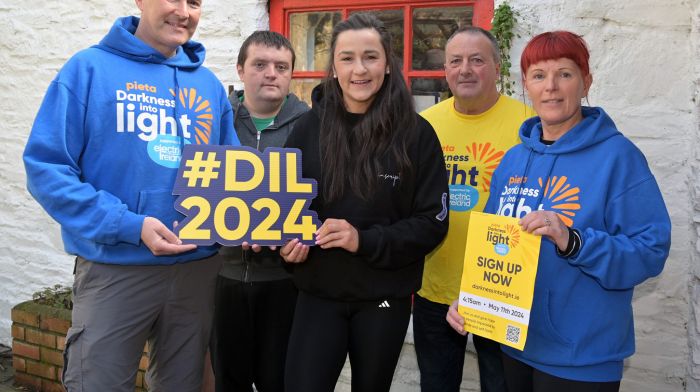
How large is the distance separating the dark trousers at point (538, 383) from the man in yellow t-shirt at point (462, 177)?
1.35ft

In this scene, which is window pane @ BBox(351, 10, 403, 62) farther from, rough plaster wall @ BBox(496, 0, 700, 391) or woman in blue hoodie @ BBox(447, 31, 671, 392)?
woman in blue hoodie @ BBox(447, 31, 671, 392)

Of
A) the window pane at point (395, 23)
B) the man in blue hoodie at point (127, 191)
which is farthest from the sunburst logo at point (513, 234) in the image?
the window pane at point (395, 23)

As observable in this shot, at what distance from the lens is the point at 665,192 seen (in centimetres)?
280

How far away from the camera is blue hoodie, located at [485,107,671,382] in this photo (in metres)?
1.67

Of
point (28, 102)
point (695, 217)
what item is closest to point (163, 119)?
point (695, 217)

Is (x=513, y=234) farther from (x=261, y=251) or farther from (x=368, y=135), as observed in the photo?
(x=261, y=251)

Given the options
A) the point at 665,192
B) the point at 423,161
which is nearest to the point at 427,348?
the point at 423,161

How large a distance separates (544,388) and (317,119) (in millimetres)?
1227

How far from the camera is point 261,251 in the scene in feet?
8.33

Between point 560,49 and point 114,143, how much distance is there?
1552 millimetres

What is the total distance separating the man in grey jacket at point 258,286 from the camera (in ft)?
8.45

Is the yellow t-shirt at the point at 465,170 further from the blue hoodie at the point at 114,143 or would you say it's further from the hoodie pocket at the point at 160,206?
the hoodie pocket at the point at 160,206

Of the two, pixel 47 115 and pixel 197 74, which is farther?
pixel 197 74

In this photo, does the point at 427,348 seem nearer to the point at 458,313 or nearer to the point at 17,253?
the point at 458,313
